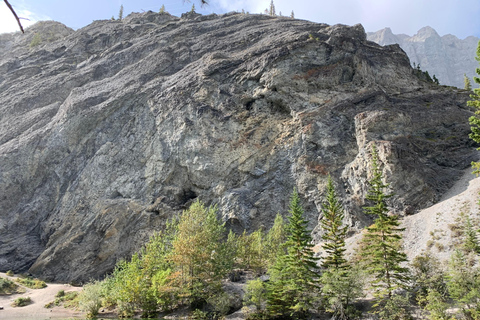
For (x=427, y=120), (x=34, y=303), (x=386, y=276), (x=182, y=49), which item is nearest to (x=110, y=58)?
(x=182, y=49)

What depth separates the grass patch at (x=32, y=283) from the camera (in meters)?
46.1

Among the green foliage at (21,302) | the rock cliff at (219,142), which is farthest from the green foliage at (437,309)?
the green foliage at (21,302)

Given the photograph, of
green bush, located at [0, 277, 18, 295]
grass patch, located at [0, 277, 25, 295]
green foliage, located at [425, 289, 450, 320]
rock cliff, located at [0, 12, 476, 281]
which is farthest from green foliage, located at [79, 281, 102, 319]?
green foliage, located at [425, 289, 450, 320]

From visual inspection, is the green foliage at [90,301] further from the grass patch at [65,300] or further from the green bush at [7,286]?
the green bush at [7,286]

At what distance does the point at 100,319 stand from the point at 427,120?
60.2 meters

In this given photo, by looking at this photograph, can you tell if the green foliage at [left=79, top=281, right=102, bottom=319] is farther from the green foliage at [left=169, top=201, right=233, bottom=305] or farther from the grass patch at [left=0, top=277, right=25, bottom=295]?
the grass patch at [left=0, top=277, right=25, bottom=295]

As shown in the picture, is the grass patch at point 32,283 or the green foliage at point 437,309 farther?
the grass patch at point 32,283

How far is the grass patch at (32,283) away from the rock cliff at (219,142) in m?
3.24

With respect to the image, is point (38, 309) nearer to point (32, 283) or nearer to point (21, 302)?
point (21, 302)

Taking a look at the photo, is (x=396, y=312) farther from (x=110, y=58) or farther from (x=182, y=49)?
(x=110, y=58)

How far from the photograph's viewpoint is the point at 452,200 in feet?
138

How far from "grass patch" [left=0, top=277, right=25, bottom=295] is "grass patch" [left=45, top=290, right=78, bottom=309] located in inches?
261

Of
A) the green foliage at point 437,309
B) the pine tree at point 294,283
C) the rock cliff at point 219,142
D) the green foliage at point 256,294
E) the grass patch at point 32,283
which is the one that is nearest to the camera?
the green foliage at point 437,309

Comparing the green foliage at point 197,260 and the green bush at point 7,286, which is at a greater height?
the green foliage at point 197,260
